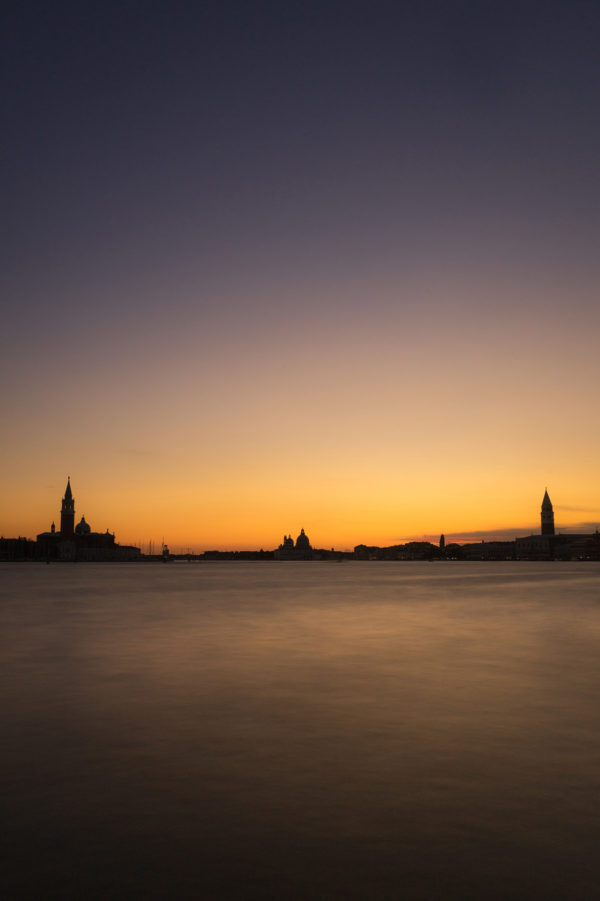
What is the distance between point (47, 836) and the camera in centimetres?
740

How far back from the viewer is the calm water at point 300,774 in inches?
258

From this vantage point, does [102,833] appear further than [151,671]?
No

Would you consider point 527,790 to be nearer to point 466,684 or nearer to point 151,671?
point 466,684

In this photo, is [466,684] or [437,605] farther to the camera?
[437,605]

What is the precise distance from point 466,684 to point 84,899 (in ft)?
41.8

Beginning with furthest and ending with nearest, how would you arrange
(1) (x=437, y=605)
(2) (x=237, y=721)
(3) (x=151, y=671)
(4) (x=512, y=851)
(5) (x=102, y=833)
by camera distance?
(1) (x=437, y=605)
(3) (x=151, y=671)
(2) (x=237, y=721)
(5) (x=102, y=833)
(4) (x=512, y=851)

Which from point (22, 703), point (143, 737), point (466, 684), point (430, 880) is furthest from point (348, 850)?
point (466, 684)

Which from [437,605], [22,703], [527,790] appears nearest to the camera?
[527,790]

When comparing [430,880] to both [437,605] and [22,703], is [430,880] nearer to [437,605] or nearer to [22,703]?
[22,703]

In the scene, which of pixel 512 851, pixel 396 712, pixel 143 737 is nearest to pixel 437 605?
pixel 396 712

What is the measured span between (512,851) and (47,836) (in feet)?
15.2

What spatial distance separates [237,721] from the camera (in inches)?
521

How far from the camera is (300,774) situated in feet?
32.1

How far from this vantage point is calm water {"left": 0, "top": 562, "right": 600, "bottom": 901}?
21.5ft
